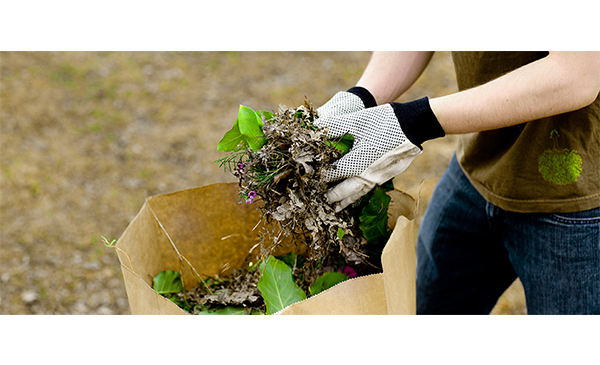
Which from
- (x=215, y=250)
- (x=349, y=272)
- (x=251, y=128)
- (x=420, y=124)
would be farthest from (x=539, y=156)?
(x=215, y=250)

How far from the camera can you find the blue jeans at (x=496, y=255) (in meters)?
1.22

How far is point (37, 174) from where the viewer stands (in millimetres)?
3377

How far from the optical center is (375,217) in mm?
1179

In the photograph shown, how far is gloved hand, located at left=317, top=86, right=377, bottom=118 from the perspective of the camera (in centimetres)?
126

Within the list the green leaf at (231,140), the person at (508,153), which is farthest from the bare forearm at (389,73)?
the green leaf at (231,140)

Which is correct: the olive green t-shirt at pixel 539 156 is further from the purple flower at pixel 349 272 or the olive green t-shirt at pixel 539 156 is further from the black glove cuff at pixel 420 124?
the purple flower at pixel 349 272

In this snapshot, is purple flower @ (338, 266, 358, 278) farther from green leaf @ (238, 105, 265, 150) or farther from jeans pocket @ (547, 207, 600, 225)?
jeans pocket @ (547, 207, 600, 225)

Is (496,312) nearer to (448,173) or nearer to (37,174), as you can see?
(448,173)

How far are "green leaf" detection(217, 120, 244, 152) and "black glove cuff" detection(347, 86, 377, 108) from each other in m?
0.40

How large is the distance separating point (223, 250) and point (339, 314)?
1.89 feet

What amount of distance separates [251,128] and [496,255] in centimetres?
106

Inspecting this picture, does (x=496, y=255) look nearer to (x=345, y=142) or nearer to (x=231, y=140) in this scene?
(x=345, y=142)

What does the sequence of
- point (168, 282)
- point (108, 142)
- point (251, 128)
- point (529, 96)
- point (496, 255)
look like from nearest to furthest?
Result: point (529, 96) → point (251, 128) → point (168, 282) → point (496, 255) → point (108, 142)

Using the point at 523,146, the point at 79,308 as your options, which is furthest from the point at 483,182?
the point at 79,308
